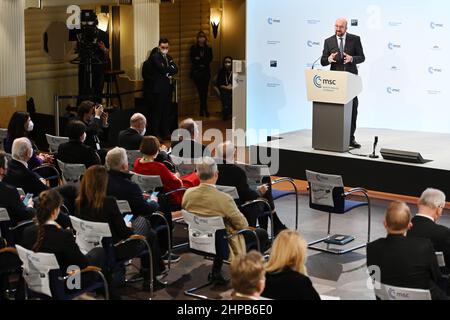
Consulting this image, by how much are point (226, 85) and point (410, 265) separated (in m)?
12.8

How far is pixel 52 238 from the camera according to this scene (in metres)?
6.25

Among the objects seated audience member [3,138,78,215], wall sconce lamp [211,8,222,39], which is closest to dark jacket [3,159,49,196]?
seated audience member [3,138,78,215]

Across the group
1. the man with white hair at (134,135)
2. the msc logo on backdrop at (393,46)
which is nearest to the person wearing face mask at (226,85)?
the msc logo on backdrop at (393,46)

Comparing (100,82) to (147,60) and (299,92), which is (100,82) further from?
(299,92)

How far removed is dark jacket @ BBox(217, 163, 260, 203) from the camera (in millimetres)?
8461

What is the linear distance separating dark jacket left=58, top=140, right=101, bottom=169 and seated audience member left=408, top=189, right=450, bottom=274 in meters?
4.20

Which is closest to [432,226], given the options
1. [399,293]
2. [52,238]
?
[399,293]

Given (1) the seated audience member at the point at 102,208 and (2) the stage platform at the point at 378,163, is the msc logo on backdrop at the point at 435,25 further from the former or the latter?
(1) the seated audience member at the point at 102,208

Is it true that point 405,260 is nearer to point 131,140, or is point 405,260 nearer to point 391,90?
point 131,140

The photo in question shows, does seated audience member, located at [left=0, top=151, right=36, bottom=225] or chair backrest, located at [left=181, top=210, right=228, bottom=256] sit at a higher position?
seated audience member, located at [left=0, top=151, right=36, bottom=225]

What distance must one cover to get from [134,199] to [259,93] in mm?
7463

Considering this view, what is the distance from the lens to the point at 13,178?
8367 mm

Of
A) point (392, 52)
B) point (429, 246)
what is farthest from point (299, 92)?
point (429, 246)

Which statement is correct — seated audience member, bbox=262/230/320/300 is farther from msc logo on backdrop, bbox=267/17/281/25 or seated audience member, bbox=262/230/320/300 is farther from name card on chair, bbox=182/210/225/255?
msc logo on backdrop, bbox=267/17/281/25
